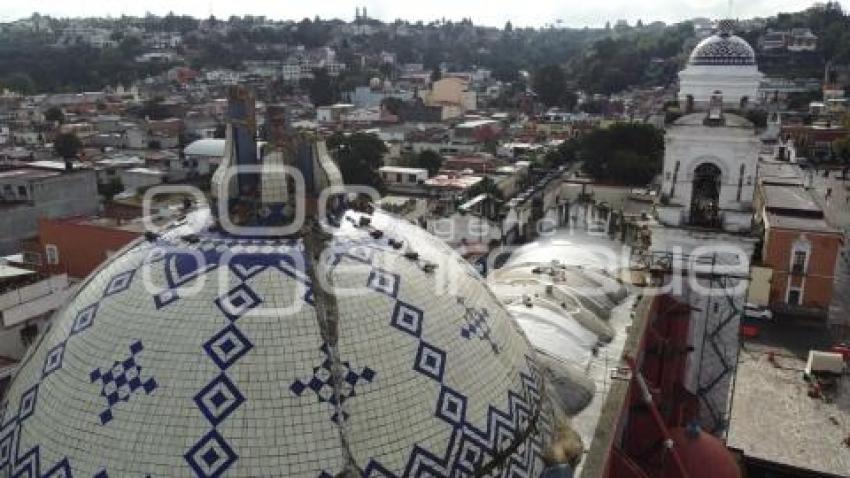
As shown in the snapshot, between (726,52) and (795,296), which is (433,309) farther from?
(795,296)

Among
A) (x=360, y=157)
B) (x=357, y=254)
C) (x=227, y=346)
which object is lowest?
(x=360, y=157)

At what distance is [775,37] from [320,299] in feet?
322

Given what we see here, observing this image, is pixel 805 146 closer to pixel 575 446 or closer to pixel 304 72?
pixel 575 446

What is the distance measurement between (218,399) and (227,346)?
1.32ft

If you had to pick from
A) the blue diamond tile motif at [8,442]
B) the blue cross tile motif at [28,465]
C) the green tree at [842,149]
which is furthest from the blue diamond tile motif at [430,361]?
the green tree at [842,149]

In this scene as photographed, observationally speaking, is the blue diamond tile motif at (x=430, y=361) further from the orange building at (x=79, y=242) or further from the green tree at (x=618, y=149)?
the green tree at (x=618, y=149)

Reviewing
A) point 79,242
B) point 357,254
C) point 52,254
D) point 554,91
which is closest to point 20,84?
point 554,91

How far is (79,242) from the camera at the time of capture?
18688 millimetres

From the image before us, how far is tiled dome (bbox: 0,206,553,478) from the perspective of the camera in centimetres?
501

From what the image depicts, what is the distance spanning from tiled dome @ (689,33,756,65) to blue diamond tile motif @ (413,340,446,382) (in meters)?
13.9

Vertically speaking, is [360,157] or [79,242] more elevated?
[79,242]

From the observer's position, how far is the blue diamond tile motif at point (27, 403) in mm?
5648

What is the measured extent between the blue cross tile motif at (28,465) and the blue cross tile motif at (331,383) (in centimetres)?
197

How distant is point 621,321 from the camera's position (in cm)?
1223
